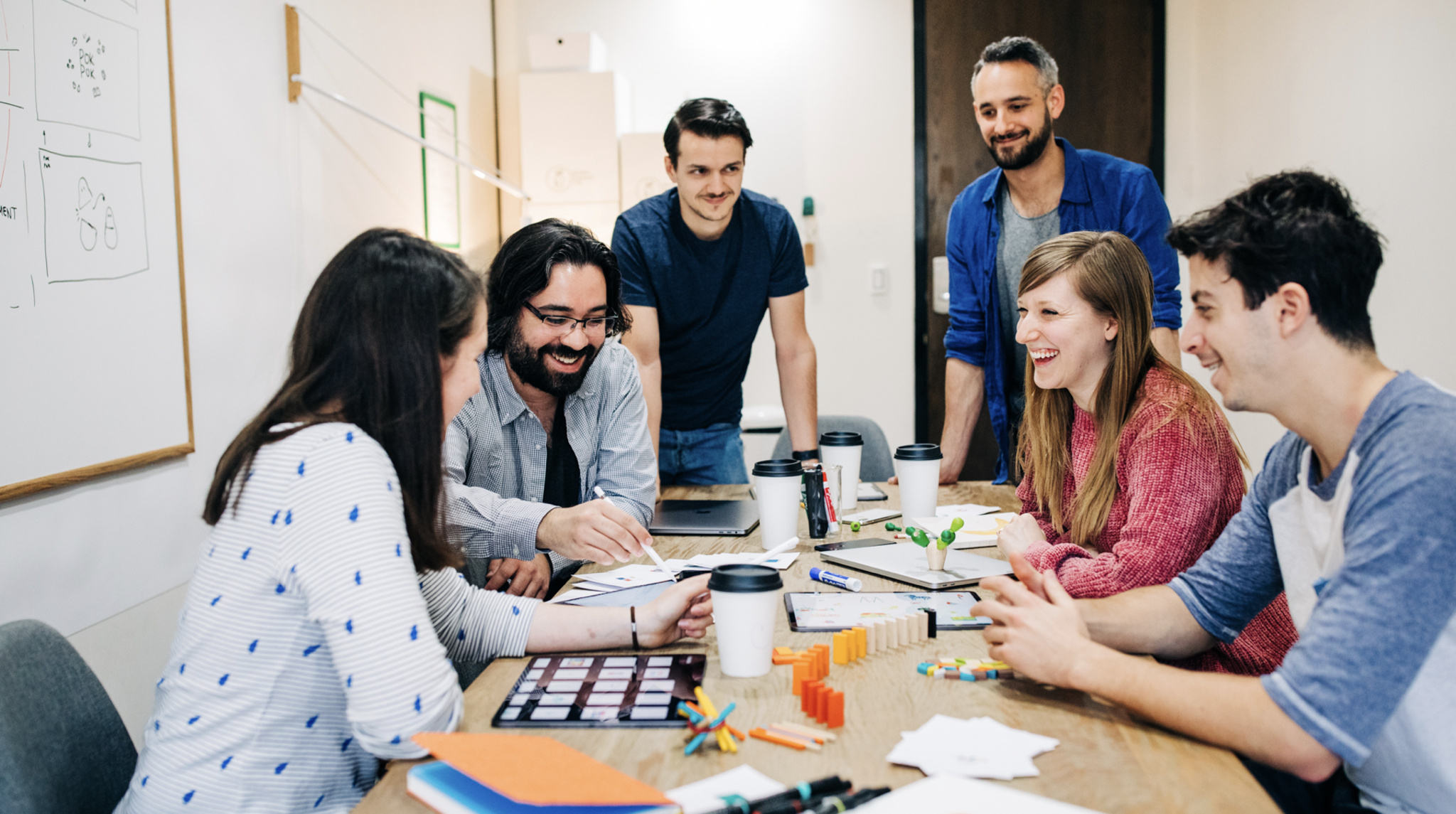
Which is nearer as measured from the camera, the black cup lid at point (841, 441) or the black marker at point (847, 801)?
the black marker at point (847, 801)

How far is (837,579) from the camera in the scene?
1.45m

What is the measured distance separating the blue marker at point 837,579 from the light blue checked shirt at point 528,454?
50 cm

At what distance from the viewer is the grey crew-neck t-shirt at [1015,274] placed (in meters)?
2.53

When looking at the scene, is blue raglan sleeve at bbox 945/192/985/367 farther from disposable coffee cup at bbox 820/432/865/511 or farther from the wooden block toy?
the wooden block toy

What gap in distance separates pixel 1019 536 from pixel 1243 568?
41cm

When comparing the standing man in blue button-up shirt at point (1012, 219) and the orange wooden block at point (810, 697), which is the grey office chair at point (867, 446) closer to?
the standing man in blue button-up shirt at point (1012, 219)

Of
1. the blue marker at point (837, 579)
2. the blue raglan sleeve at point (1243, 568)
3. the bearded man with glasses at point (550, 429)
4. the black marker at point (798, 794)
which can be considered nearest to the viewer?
the black marker at point (798, 794)

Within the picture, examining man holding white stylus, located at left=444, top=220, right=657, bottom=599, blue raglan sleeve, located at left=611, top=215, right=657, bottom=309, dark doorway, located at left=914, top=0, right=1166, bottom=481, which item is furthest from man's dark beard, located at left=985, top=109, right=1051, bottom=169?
dark doorway, located at left=914, top=0, right=1166, bottom=481

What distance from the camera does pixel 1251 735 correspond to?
0.88m

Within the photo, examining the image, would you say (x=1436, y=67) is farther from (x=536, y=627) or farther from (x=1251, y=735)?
(x=536, y=627)

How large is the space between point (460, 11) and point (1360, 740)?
383 centimetres

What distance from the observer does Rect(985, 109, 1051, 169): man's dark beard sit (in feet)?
8.05

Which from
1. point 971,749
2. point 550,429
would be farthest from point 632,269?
point 971,749

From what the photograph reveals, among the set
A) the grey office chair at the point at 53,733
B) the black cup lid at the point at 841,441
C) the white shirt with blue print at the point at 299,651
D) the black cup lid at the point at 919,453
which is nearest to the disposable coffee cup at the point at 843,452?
the black cup lid at the point at 841,441
